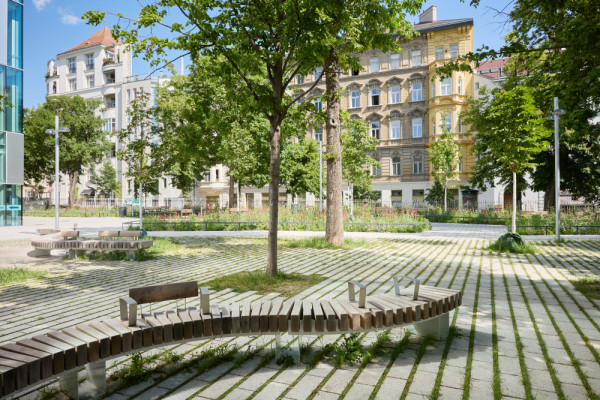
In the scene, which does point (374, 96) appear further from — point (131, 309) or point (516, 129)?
point (131, 309)

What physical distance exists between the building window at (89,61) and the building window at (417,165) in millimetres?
47676

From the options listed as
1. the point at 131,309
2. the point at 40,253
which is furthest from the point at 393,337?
the point at 40,253

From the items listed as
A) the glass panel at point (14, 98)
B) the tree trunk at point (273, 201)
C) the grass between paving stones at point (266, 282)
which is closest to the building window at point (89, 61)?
the glass panel at point (14, 98)

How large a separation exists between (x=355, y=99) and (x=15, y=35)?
29698 mm

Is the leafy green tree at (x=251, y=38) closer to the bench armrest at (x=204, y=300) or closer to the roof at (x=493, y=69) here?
the bench armrest at (x=204, y=300)

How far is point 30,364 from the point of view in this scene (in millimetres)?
2711

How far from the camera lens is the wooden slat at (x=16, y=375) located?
2.61 meters

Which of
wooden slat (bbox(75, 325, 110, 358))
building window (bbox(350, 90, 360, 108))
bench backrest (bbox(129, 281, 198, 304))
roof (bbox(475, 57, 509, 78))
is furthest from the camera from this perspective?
roof (bbox(475, 57, 509, 78))

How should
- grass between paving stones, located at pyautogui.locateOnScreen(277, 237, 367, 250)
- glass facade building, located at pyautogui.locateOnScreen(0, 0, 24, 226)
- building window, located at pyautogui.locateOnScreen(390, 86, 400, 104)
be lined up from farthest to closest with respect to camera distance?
1. building window, located at pyautogui.locateOnScreen(390, 86, 400, 104)
2. glass facade building, located at pyautogui.locateOnScreen(0, 0, 24, 226)
3. grass between paving stones, located at pyautogui.locateOnScreen(277, 237, 367, 250)

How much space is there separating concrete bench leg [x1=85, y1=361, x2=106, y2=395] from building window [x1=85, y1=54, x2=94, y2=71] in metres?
65.8

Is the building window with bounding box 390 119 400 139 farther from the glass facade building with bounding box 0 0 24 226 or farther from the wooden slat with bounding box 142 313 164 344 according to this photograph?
the wooden slat with bounding box 142 313 164 344

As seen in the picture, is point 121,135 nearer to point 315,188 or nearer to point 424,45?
point 315,188

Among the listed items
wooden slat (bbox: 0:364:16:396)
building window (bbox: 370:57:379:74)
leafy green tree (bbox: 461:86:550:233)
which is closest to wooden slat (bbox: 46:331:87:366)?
wooden slat (bbox: 0:364:16:396)

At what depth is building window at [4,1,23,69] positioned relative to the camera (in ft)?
71.8
